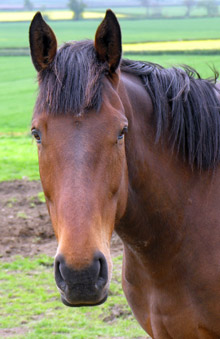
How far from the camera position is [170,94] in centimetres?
340

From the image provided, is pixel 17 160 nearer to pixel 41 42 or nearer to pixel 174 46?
pixel 41 42

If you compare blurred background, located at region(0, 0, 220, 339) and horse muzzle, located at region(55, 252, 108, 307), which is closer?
horse muzzle, located at region(55, 252, 108, 307)

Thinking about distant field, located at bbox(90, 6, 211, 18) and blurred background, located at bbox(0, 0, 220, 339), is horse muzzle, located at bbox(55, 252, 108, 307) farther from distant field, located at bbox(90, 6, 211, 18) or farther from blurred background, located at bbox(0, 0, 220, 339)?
distant field, located at bbox(90, 6, 211, 18)

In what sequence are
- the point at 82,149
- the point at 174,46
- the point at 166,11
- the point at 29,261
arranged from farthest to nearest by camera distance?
1. the point at 166,11
2. the point at 174,46
3. the point at 29,261
4. the point at 82,149

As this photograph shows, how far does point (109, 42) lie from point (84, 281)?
4.30 ft

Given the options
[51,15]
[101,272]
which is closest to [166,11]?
[51,15]

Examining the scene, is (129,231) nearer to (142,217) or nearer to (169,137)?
(142,217)

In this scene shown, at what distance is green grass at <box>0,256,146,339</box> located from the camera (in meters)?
5.39

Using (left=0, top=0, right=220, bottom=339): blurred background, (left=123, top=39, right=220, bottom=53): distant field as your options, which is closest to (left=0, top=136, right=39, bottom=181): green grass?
(left=0, top=0, right=220, bottom=339): blurred background

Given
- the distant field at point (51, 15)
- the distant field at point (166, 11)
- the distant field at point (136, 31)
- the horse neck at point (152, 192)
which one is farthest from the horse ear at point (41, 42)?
the distant field at point (166, 11)

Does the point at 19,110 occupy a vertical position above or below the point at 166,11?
above

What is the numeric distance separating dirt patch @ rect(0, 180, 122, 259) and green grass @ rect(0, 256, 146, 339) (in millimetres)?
627

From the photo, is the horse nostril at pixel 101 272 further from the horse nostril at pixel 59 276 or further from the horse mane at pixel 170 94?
the horse mane at pixel 170 94

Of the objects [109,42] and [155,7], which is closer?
[109,42]
